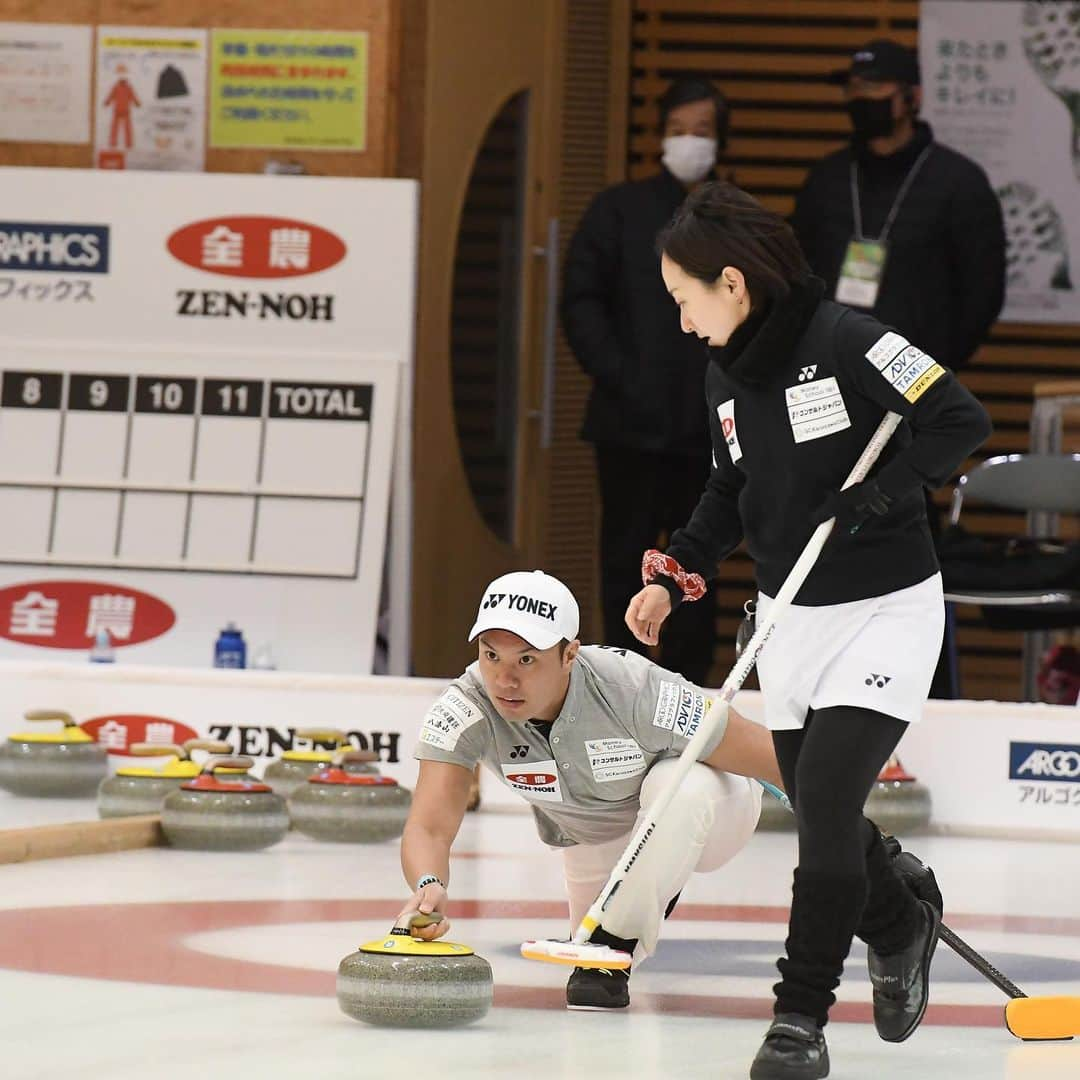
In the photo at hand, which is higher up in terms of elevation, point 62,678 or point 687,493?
point 687,493

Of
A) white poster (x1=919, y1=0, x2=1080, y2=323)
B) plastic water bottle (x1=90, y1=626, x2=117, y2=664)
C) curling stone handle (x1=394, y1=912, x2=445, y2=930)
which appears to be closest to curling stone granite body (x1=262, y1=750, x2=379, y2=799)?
plastic water bottle (x1=90, y1=626, x2=117, y2=664)

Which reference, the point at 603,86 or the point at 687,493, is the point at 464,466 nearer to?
the point at 687,493

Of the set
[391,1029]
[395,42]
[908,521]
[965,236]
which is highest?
[395,42]

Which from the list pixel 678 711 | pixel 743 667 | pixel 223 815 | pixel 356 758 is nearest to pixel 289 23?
pixel 356 758

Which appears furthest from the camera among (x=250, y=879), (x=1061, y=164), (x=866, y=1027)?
(x=1061, y=164)

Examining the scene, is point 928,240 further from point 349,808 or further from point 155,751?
point 155,751

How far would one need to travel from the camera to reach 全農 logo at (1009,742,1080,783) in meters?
6.64

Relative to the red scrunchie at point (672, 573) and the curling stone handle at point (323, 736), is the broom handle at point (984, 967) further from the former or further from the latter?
→ the curling stone handle at point (323, 736)

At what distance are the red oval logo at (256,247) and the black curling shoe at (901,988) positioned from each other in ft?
14.4

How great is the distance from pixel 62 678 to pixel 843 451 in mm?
3993

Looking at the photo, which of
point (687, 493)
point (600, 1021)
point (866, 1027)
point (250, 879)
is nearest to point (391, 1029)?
point (600, 1021)

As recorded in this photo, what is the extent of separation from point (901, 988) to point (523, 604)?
2.85 feet

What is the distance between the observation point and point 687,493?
299 inches

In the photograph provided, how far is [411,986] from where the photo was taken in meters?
3.70
